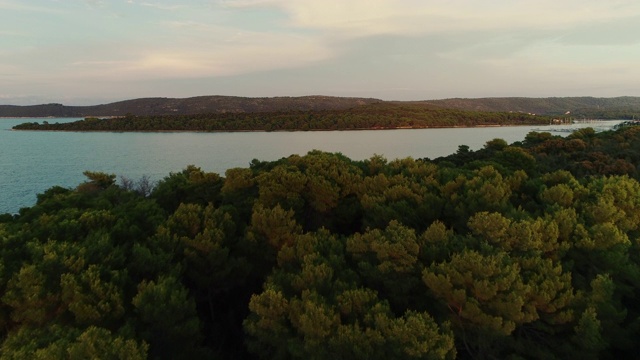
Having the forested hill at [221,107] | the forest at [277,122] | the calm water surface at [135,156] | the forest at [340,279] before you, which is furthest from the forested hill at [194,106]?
the forest at [340,279]

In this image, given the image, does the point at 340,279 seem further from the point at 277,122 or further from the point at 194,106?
the point at 194,106

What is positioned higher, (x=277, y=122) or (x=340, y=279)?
(x=277, y=122)

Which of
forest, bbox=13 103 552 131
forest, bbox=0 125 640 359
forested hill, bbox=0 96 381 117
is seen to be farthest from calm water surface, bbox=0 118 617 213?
forested hill, bbox=0 96 381 117

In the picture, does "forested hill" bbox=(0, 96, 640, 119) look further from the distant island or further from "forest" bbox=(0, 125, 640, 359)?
"forest" bbox=(0, 125, 640, 359)

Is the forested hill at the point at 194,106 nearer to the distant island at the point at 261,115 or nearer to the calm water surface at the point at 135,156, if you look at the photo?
the distant island at the point at 261,115

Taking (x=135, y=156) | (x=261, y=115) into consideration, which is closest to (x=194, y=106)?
(x=261, y=115)

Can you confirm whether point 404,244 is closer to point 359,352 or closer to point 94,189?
point 359,352

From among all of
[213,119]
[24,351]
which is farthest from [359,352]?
[213,119]
